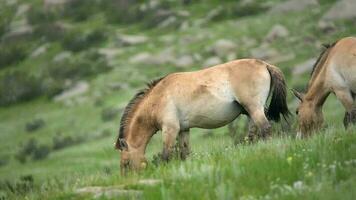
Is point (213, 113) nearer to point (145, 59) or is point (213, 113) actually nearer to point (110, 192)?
point (110, 192)

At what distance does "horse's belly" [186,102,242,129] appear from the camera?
511 inches

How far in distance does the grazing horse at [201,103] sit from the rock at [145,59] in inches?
1222

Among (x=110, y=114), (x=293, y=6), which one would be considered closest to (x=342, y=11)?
(x=293, y=6)

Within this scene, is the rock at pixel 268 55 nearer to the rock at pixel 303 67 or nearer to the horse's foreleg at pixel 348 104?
the rock at pixel 303 67

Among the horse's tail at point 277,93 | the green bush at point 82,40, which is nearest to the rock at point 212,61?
the green bush at point 82,40

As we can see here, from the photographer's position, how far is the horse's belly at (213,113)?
42.5 ft

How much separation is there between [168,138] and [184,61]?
99.0 ft

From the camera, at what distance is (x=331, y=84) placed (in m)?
12.9

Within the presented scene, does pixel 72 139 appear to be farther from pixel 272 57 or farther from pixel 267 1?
pixel 267 1

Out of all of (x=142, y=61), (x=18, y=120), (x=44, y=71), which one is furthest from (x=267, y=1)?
(x=18, y=120)

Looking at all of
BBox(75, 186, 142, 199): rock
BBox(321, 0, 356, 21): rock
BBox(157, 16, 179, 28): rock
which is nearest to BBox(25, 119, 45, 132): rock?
BBox(157, 16, 179, 28): rock

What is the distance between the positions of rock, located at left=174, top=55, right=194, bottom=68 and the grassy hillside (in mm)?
103

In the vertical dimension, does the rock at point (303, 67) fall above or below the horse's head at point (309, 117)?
below

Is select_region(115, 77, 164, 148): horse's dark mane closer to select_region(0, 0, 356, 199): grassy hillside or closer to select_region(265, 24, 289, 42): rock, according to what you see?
select_region(0, 0, 356, 199): grassy hillside
